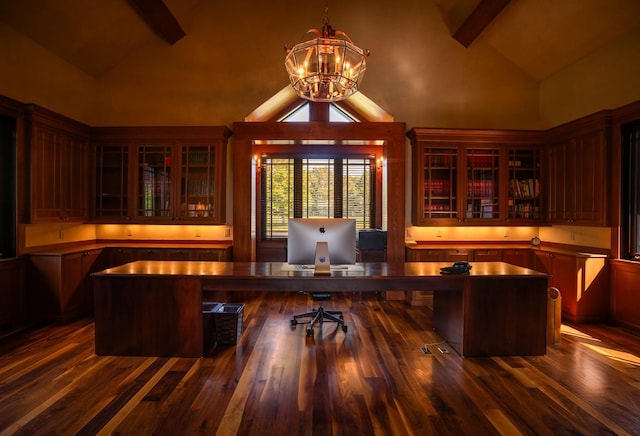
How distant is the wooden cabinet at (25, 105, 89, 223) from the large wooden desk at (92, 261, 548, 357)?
76.1 inches

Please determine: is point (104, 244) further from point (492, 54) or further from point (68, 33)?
point (492, 54)

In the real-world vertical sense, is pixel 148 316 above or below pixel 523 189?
below

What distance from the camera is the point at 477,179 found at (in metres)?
5.31

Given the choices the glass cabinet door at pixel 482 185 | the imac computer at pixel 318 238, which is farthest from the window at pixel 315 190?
the imac computer at pixel 318 238

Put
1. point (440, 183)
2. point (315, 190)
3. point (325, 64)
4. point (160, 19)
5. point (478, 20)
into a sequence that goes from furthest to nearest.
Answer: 1. point (315, 190)
2. point (440, 183)
3. point (478, 20)
4. point (160, 19)
5. point (325, 64)

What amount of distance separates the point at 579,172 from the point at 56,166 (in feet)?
22.3

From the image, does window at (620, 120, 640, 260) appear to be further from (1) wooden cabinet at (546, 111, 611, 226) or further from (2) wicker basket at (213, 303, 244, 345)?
(2) wicker basket at (213, 303, 244, 345)

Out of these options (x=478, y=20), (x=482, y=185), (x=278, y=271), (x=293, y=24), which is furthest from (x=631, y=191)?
(x=293, y=24)

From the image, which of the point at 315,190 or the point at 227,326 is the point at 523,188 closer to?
the point at 315,190

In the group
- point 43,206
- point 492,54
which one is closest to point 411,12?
point 492,54

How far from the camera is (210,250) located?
16.3ft

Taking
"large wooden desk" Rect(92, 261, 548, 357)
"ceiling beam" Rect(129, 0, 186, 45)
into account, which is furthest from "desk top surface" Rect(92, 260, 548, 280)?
"ceiling beam" Rect(129, 0, 186, 45)

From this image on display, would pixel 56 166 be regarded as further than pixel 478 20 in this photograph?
No

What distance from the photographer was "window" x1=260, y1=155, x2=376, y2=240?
21.6 feet
